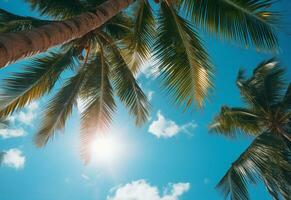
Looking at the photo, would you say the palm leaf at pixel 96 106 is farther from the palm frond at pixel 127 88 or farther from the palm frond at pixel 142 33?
the palm frond at pixel 142 33

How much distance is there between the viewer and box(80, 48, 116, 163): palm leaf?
9820mm

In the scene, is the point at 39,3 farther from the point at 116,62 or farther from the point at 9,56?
the point at 9,56

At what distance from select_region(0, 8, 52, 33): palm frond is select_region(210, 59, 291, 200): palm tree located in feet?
25.1

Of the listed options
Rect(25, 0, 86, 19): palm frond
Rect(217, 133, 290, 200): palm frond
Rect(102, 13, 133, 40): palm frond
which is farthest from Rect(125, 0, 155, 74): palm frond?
Rect(217, 133, 290, 200): palm frond

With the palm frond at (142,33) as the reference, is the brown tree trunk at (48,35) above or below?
below

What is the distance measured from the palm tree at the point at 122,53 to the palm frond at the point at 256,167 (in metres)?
4.24

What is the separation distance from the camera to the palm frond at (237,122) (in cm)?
1562

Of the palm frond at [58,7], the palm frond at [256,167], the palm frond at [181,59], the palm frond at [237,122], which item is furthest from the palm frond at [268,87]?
the palm frond at [58,7]

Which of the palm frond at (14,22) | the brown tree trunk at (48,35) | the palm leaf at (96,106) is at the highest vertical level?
the palm frond at (14,22)

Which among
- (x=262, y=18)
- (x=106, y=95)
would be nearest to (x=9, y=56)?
(x=262, y=18)

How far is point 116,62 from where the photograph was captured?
33.6 ft

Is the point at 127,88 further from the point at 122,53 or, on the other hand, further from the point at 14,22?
the point at 14,22

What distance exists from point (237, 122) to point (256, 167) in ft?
12.7

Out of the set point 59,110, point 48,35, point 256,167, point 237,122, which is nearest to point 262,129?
point 237,122
